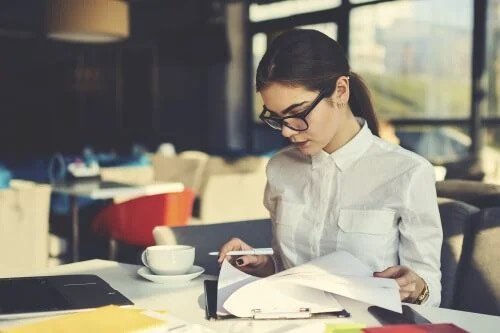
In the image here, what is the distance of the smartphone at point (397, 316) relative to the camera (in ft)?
3.73

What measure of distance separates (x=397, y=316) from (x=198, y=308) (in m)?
0.38

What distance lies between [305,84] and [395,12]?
242 inches

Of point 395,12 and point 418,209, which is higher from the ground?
point 395,12

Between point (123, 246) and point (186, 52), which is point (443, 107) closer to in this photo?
point (123, 246)

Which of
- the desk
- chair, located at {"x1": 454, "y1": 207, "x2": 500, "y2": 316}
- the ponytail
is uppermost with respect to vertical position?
the ponytail

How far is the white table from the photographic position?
112 centimetres

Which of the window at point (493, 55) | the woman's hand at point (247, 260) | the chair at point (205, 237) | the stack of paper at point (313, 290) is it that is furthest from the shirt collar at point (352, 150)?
the window at point (493, 55)

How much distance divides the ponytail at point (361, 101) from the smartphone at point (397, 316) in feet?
2.16

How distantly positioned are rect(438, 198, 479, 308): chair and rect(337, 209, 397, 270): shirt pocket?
0.99 feet

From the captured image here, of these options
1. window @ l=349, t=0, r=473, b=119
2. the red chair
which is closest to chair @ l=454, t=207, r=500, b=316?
the red chair

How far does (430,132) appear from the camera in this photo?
265 inches

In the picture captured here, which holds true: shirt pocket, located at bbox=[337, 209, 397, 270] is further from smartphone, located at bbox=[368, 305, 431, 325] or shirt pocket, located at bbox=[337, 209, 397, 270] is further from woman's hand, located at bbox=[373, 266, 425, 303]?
smartphone, located at bbox=[368, 305, 431, 325]

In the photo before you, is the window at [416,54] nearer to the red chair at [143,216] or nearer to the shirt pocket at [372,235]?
the red chair at [143,216]

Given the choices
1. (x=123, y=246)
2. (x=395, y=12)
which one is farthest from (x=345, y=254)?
(x=395, y=12)
